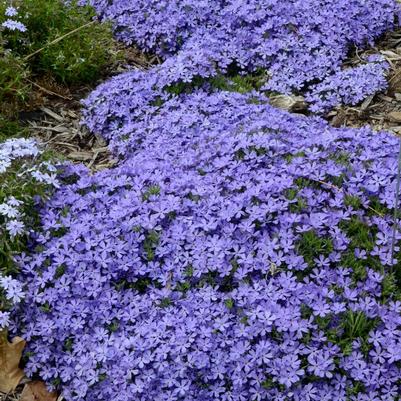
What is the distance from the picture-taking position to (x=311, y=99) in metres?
4.46

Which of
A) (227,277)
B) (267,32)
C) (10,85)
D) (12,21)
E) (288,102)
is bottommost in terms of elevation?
(227,277)

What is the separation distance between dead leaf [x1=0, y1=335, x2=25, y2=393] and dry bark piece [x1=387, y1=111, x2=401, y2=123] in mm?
2613

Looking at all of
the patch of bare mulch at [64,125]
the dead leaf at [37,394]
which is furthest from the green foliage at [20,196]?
the patch of bare mulch at [64,125]

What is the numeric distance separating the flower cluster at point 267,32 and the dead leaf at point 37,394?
7.08 ft

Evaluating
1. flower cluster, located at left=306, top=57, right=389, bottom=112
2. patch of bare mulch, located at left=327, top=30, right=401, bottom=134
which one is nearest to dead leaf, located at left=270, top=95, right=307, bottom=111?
flower cluster, located at left=306, top=57, right=389, bottom=112

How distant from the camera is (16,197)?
133 inches

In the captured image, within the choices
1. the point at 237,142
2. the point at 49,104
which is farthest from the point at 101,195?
the point at 49,104

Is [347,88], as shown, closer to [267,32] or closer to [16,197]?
[267,32]

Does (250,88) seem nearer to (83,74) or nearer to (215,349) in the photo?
(83,74)

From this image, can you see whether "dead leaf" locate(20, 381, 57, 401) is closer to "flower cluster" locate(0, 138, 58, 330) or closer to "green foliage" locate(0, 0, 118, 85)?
"flower cluster" locate(0, 138, 58, 330)

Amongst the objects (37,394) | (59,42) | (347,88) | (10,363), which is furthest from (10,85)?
(347,88)

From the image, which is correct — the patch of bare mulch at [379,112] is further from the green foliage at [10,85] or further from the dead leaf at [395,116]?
the green foliage at [10,85]

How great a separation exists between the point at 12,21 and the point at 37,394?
7.93 feet

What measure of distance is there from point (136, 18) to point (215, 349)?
306 centimetres
